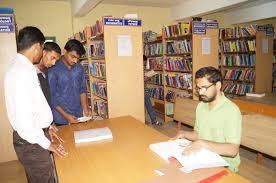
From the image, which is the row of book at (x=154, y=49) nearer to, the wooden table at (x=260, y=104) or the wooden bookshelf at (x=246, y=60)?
the wooden bookshelf at (x=246, y=60)

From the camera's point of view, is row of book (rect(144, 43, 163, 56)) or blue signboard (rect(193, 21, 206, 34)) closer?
blue signboard (rect(193, 21, 206, 34))

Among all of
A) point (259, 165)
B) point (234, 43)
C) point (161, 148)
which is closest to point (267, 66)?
point (234, 43)

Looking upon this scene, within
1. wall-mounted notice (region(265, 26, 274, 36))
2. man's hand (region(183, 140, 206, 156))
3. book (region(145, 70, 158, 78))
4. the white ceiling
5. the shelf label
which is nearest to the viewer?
man's hand (region(183, 140, 206, 156))

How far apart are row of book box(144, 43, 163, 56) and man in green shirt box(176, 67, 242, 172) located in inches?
155

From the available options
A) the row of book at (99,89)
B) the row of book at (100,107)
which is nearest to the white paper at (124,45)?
the row of book at (99,89)

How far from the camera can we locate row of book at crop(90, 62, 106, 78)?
389 centimetres

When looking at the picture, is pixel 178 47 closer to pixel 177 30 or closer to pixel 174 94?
pixel 177 30

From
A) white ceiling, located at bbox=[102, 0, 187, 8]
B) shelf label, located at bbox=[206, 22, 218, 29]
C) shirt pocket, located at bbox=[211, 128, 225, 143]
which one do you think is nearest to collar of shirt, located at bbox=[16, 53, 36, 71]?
shirt pocket, located at bbox=[211, 128, 225, 143]

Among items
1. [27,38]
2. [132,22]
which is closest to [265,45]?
[132,22]

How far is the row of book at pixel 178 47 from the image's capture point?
474 cm

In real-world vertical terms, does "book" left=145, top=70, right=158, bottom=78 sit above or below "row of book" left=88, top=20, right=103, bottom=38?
below

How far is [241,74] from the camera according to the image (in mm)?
5988

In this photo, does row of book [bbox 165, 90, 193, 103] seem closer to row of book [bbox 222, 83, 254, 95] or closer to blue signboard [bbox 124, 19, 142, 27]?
row of book [bbox 222, 83, 254, 95]

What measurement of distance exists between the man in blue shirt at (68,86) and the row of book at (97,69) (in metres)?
0.78
